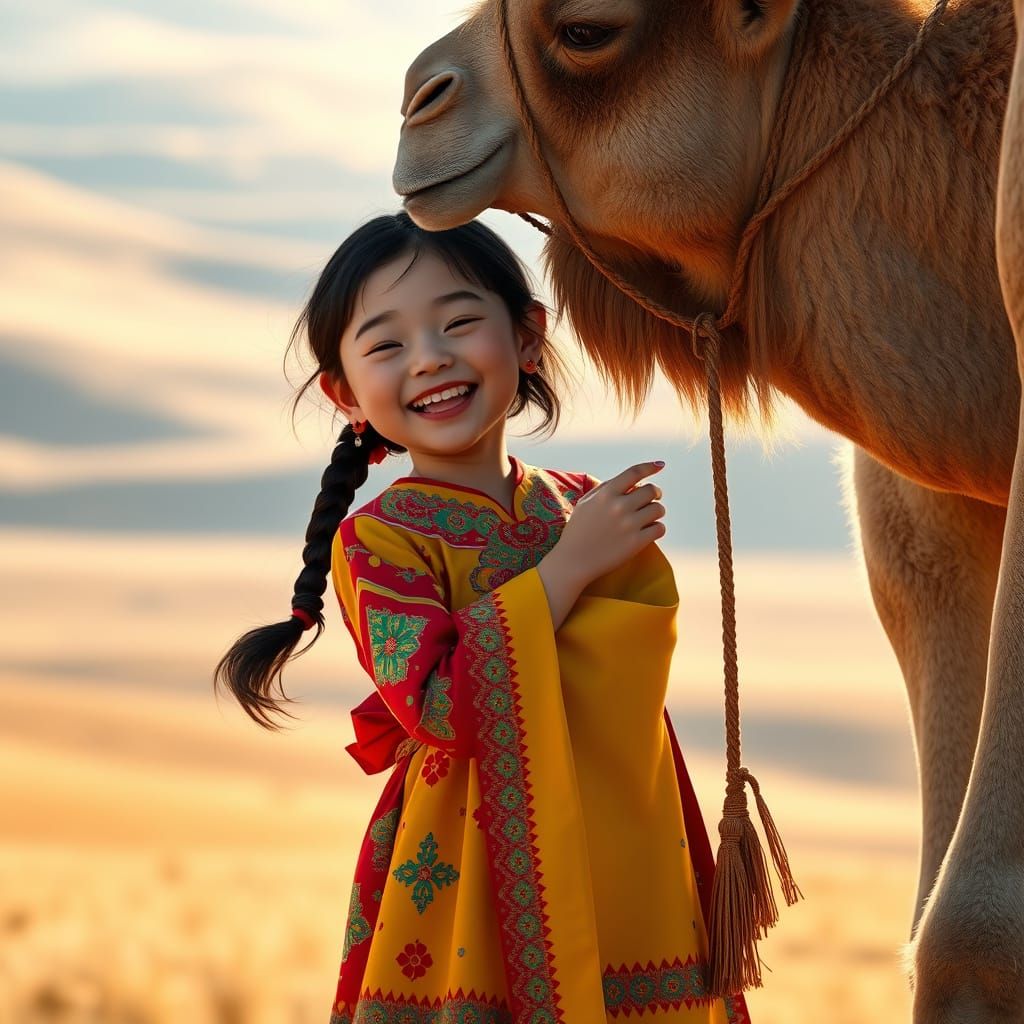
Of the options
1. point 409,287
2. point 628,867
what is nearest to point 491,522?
point 409,287

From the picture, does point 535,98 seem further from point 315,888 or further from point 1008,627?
point 315,888

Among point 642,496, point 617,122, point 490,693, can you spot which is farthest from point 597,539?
point 617,122

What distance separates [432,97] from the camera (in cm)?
245

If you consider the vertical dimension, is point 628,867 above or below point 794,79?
below

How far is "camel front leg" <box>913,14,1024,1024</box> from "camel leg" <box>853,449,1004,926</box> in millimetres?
864

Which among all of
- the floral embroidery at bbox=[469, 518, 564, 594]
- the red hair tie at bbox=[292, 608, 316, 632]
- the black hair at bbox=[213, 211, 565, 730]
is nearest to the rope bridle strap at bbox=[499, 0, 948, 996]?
the black hair at bbox=[213, 211, 565, 730]

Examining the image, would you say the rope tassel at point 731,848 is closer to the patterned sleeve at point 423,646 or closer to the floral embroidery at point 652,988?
the floral embroidery at point 652,988

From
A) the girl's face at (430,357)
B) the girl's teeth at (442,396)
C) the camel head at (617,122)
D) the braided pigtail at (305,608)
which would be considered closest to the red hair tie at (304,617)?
the braided pigtail at (305,608)

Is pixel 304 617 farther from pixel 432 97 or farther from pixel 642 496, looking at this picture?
pixel 432 97

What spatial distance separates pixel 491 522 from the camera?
8.11 ft

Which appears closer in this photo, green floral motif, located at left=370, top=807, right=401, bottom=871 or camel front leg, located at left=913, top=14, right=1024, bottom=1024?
camel front leg, located at left=913, top=14, right=1024, bottom=1024

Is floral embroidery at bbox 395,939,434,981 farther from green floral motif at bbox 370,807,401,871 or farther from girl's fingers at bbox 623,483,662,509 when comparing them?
girl's fingers at bbox 623,483,662,509

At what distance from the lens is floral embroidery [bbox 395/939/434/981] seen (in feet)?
7.64

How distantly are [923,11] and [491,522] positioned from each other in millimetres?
975
